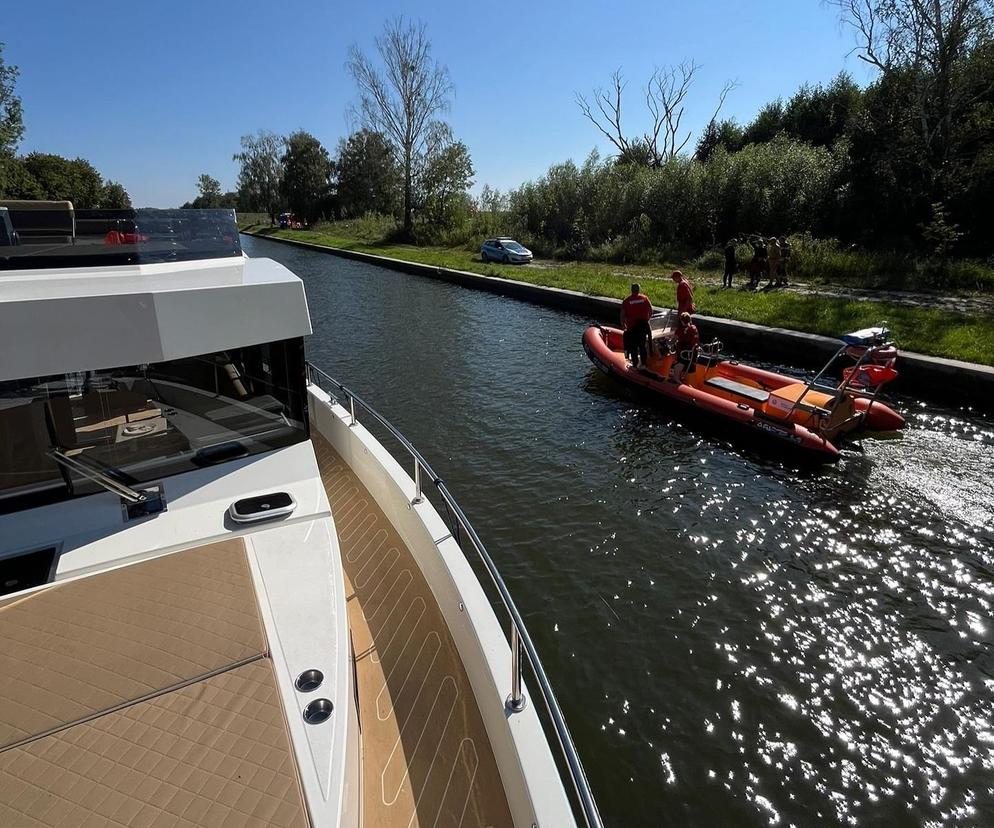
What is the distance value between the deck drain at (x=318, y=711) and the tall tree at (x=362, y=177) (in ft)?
190

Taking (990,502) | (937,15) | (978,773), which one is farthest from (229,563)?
(937,15)

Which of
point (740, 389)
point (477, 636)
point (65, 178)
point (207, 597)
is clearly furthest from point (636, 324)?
point (65, 178)

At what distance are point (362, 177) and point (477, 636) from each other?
213ft

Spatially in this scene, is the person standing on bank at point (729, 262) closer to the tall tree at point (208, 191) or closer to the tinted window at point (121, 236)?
the tinted window at point (121, 236)

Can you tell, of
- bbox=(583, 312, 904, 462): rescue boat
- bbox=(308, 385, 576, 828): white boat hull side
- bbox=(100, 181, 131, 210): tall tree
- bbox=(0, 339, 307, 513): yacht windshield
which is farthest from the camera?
bbox=(100, 181, 131, 210): tall tree

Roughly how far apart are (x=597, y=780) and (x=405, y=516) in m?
2.39

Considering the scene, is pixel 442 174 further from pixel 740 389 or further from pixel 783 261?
pixel 740 389

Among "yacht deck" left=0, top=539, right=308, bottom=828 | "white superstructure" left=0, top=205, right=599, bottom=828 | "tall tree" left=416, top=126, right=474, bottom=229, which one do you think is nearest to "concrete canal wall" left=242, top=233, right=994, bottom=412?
"white superstructure" left=0, top=205, right=599, bottom=828

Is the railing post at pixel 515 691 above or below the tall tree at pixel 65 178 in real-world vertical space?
below

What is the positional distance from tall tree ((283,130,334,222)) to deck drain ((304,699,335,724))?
236ft

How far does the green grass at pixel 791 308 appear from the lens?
447 inches

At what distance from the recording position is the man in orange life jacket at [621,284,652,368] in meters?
10.8

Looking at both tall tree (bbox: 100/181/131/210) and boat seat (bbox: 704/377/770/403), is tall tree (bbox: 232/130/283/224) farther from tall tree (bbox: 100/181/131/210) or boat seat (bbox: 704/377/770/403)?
boat seat (bbox: 704/377/770/403)

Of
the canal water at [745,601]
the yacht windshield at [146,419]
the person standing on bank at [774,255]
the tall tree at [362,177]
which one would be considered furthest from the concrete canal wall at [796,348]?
the tall tree at [362,177]
